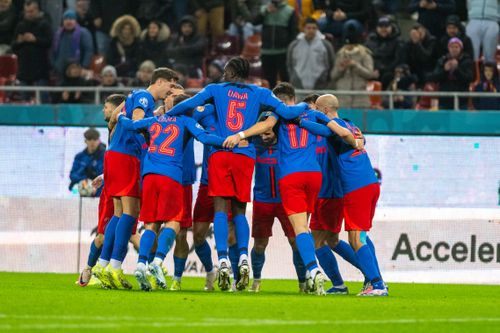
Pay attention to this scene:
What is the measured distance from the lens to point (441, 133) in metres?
18.7

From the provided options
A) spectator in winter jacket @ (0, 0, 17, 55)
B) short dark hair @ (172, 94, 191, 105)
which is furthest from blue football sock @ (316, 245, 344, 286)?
spectator in winter jacket @ (0, 0, 17, 55)

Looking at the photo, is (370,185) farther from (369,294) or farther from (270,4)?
(270,4)

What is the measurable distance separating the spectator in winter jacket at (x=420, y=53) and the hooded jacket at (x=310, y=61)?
53.3 inches

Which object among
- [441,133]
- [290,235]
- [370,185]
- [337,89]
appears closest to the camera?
[370,185]

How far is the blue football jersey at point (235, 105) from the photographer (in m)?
12.4

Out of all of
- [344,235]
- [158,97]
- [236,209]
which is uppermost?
[158,97]

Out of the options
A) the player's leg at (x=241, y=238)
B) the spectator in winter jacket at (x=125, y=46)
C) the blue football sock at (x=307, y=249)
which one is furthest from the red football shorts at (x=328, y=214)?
the spectator in winter jacket at (x=125, y=46)

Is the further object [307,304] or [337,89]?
[337,89]

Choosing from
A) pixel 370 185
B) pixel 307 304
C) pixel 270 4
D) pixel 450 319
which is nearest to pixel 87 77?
pixel 270 4

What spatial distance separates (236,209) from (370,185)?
56.1 inches

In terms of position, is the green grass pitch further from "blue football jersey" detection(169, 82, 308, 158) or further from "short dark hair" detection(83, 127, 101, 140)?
"short dark hair" detection(83, 127, 101, 140)

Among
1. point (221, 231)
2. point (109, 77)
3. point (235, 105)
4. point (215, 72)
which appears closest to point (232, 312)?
point (221, 231)

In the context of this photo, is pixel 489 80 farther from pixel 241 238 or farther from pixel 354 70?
pixel 241 238

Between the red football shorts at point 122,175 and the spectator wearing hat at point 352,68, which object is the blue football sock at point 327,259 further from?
the spectator wearing hat at point 352,68
